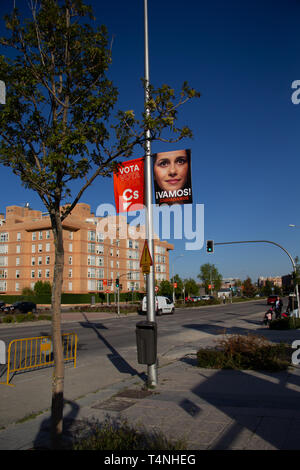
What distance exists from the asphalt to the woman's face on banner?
438 centimetres

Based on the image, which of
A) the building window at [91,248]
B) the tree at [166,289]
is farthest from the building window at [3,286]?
the tree at [166,289]

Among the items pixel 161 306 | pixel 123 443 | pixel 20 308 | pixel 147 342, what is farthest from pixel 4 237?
pixel 123 443

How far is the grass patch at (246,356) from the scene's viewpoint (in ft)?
Answer: 30.2

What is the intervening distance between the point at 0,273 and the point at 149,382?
77.4 metres

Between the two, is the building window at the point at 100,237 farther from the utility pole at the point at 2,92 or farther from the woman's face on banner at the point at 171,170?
the utility pole at the point at 2,92

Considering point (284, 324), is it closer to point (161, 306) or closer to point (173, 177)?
point (173, 177)

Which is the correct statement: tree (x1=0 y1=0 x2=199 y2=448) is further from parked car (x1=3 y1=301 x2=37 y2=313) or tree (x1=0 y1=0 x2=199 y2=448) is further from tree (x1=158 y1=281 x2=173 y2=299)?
tree (x1=158 y1=281 x2=173 y2=299)

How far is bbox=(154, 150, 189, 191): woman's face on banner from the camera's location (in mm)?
8656

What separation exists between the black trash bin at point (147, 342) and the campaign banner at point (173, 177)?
2.88 m

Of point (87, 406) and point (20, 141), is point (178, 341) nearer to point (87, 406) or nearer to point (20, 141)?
point (87, 406)

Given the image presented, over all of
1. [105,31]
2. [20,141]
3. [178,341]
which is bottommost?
[178,341]

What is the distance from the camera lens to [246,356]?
959 centimetres

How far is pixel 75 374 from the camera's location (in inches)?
380
